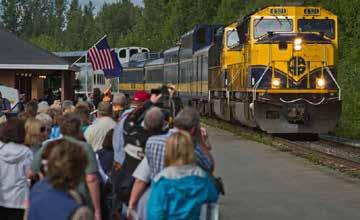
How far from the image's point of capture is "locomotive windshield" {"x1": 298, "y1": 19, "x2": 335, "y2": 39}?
25031 mm

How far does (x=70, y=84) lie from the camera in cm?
3203

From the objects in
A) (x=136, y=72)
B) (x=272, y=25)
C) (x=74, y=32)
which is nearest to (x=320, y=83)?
(x=272, y=25)

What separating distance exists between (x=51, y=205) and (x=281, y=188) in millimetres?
9687

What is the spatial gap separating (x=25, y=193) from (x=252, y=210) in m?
4.81

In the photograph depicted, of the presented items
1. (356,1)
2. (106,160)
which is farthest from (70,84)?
(106,160)

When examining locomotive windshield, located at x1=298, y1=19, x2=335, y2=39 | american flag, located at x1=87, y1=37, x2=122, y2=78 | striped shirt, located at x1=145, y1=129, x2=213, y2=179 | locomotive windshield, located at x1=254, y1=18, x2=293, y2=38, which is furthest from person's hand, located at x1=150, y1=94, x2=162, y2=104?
locomotive windshield, located at x1=298, y1=19, x2=335, y2=39

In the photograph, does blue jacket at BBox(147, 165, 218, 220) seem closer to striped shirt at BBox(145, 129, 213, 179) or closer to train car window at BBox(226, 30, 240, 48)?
striped shirt at BBox(145, 129, 213, 179)

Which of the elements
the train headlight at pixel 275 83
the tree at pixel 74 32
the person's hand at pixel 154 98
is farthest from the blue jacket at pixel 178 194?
the tree at pixel 74 32

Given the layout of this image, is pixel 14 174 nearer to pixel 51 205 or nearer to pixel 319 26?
pixel 51 205

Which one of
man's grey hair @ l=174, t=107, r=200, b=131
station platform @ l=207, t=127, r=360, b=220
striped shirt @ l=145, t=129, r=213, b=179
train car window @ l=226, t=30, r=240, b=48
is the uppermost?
train car window @ l=226, t=30, r=240, b=48

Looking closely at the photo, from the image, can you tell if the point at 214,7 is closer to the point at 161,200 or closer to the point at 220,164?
the point at 220,164

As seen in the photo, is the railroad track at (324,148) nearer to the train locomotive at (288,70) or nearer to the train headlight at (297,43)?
the train locomotive at (288,70)

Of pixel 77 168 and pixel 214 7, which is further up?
pixel 214 7

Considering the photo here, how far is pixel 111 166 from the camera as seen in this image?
30.1 feet
